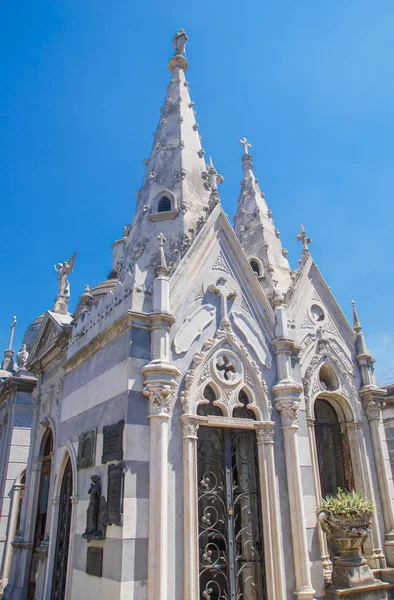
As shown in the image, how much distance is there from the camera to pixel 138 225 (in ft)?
46.2

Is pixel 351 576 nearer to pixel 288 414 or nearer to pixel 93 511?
pixel 288 414

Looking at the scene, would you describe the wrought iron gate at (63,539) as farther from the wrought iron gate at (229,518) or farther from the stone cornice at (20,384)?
the stone cornice at (20,384)

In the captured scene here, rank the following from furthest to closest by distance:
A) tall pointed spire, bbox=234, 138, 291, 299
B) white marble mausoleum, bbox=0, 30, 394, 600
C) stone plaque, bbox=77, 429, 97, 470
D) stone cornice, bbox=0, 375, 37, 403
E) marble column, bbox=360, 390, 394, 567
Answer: stone cornice, bbox=0, 375, 37, 403 → tall pointed spire, bbox=234, 138, 291, 299 → marble column, bbox=360, 390, 394, 567 → stone plaque, bbox=77, 429, 97, 470 → white marble mausoleum, bbox=0, 30, 394, 600

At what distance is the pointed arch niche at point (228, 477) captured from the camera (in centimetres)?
911

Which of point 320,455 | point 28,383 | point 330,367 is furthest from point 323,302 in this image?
point 28,383

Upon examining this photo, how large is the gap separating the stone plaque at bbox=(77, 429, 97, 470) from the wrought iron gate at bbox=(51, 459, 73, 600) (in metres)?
1.46

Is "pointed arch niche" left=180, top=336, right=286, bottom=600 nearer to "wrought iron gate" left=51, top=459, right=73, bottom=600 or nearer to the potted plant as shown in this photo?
the potted plant

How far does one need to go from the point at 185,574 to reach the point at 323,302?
945 centimetres

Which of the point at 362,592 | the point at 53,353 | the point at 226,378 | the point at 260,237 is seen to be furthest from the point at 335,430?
the point at 53,353

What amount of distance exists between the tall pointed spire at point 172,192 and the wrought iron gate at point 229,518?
4.66 m

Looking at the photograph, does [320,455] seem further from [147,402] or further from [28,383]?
[28,383]

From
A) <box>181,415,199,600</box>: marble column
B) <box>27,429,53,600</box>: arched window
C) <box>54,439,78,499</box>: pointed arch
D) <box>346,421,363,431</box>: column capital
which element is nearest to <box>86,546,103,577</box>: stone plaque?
<box>54,439,78,499</box>: pointed arch

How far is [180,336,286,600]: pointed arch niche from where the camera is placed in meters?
9.11

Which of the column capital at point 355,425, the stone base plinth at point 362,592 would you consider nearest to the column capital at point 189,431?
the stone base plinth at point 362,592
